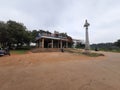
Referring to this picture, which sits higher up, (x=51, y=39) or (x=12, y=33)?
(x=12, y=33)

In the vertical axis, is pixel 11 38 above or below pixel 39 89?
above

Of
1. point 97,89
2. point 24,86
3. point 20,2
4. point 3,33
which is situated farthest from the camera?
point 3,33

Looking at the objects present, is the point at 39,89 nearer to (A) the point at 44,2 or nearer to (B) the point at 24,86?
(B) the point at 24,86

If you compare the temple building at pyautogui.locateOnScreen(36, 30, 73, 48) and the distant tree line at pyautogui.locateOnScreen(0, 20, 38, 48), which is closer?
the distant tree line at pyautogui.locateOnScreen(0, 20, 38, 48)

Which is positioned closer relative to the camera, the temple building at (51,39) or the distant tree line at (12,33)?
the distant tree line at (12,33)

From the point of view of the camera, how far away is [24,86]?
360 cm

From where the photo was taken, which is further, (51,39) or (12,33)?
(51,39)

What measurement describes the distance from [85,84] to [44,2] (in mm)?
9855

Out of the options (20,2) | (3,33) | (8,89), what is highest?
(20,2)

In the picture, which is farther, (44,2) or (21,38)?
(21,38)

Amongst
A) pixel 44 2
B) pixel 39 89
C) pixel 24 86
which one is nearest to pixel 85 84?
pixel 39 89

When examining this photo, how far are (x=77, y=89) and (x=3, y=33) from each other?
22771mm

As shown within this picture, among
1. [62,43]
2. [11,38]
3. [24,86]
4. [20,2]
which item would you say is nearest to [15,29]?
[11,38]

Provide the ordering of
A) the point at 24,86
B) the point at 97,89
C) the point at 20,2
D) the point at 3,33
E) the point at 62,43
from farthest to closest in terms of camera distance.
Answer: the point at 62,43, the point at 3,33, the point at 20,2, the point at 24,86, the point at 97,89
